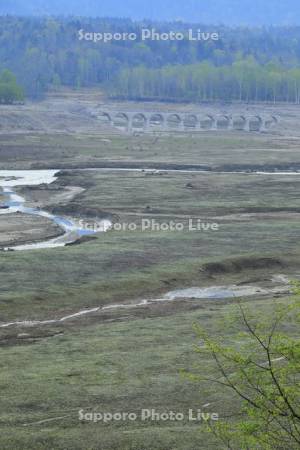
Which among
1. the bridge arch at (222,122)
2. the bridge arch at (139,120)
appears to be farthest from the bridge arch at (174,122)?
the bridge arch at (222,122)

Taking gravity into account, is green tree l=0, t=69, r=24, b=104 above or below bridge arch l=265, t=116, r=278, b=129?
above

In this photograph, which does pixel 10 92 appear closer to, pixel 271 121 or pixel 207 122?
pixel 207 122

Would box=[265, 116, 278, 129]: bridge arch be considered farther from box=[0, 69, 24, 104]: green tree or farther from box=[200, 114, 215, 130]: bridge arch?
box=[0, 69, 24, 104]: green tree

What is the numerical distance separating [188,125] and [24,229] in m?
128

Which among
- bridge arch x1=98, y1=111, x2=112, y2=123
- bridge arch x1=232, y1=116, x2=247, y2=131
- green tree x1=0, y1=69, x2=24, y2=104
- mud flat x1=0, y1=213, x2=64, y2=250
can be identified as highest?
green tree x1=0, y1=69, x2=24, y2=104

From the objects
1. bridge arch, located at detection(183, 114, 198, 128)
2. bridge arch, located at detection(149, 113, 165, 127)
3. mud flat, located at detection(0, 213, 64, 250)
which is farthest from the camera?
bridge arch, located at detection(149, 113, 165, 127)

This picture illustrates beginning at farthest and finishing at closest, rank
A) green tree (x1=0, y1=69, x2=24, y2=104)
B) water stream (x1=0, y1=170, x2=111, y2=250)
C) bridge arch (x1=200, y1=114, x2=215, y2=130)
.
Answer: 1. bridge arch (x1=200, y1=114, x2=215, y2=130)
2. green tree (x1=0, y1=69, x2=24, y2=104)
3. water stream (x1=0, y1=170, x2=111, y2=250)

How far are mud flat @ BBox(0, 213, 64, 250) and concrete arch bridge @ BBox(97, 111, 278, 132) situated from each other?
108 metres

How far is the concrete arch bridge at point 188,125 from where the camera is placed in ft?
617

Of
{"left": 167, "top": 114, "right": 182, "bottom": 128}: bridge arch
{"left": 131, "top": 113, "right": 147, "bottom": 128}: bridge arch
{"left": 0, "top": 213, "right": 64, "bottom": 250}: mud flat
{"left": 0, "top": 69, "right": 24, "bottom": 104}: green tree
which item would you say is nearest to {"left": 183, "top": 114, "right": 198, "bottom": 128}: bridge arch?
{"left": 167, "top": 114, "right": 182, "bottom": 128}: bridge arch

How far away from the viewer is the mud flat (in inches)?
2648

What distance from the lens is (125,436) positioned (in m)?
30.7

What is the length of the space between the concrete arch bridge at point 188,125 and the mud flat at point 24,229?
A: 108314 millimetres

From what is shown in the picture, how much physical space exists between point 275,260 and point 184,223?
546 inches
